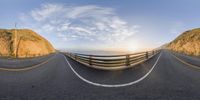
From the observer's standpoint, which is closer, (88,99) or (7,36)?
(88,99)

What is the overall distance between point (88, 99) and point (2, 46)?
13002 cm

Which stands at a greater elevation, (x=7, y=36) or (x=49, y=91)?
(x=7, y=36)

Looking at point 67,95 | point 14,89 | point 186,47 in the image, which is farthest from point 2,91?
point 186,47

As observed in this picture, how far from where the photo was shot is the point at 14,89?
34.9ft

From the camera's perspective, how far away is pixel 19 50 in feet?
402

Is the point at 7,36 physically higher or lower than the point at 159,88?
higher

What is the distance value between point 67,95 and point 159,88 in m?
4.24

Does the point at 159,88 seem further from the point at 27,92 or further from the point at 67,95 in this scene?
the point at 27,92

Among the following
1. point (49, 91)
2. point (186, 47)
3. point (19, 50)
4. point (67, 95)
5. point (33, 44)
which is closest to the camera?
point (67, 95)

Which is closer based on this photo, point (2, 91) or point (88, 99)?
point (88, 99)

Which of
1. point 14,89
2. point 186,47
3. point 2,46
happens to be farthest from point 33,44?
point 14,89

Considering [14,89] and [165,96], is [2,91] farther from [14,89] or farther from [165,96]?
[165,96]

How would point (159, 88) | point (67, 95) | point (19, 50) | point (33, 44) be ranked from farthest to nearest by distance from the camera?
point (33, 44)
point (19, 50)
point (159, 88)
point (67, 95)

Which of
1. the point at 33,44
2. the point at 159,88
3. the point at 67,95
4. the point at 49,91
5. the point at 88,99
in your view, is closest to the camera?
the point at 88,99
